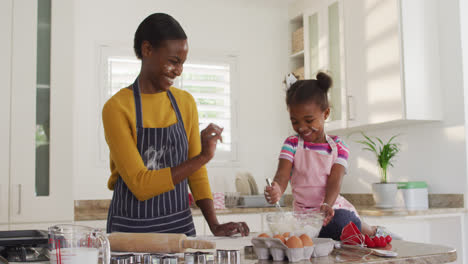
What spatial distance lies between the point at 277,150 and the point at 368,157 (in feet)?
2.96

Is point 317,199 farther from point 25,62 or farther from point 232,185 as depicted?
point 232,185

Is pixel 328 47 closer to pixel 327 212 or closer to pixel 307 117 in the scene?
pixel 307 117

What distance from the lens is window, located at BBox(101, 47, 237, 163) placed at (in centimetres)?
389

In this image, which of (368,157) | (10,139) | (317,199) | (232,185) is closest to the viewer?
(317,199)

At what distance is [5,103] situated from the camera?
9.46 feet

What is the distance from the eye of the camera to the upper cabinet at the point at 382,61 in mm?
2963

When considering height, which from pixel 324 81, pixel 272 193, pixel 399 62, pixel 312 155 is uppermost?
pixel 399 62

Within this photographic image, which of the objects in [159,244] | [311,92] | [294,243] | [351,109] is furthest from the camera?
[351,109]

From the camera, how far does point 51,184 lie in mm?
2930

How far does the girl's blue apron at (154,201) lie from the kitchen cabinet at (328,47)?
2061 mm

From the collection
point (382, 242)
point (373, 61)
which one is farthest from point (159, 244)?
point (373, 61)

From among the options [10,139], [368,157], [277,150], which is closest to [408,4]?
[368,157]

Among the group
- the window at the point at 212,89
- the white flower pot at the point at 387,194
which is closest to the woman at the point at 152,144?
the white flower pot at the point at 387,194

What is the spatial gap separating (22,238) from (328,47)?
2.94 metres
